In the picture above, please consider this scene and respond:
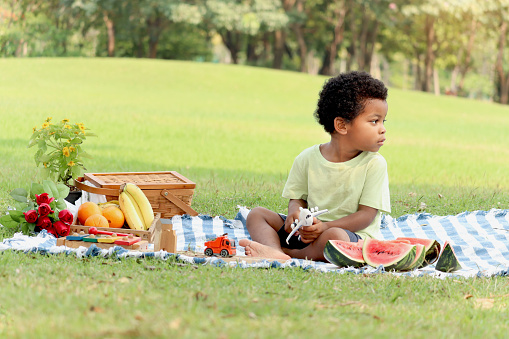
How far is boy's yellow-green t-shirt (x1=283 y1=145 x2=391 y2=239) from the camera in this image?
16.6ft

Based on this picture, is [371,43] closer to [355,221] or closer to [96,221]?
[355,221]

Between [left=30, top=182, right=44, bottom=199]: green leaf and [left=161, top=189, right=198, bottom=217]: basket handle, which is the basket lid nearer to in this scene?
[left=161, top=189, right=198, bottom=217]: basket handle

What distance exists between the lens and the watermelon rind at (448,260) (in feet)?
15.0

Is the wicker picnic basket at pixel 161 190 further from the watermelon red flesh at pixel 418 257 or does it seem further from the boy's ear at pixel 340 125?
the watermelon red flesh at pixel 418 257

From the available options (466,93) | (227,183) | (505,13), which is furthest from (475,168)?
(466,93)

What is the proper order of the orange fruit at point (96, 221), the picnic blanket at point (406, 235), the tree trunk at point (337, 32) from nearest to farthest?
the picnic blanket at point (406, 235)
the orange fruit at point (96, 221)
the tree trunk at point (337, 32)

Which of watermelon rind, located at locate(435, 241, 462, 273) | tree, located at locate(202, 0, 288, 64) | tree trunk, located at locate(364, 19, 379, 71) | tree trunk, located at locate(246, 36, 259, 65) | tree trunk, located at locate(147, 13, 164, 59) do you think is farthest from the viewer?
tree trunk, located at locate(246, 36, 259, 65)

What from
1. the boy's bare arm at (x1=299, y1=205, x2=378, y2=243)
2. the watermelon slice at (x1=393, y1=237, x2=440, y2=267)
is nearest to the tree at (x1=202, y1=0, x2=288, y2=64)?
the boy's bare arm at (x1=299, y1=205, x2=378, y2=243)

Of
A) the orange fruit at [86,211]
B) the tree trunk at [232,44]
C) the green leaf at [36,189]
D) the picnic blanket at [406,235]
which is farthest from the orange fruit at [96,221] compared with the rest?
the tree trunk at [232,44]

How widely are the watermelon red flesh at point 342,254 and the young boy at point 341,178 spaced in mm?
206

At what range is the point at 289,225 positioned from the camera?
5.14 meters

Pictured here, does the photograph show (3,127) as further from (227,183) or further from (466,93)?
(466,93)

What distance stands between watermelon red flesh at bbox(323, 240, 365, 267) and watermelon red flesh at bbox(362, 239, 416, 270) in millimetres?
61

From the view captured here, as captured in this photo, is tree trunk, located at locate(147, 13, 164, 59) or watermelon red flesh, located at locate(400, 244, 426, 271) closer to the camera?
watermelon red flesh, located at locate(400, 244, 426, 271)
